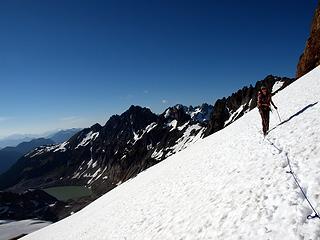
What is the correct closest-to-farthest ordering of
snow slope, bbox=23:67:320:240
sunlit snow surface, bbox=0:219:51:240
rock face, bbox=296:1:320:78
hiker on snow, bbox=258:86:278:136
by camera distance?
snow slope, bbox=23:67:320:240 → hiker on snow, bbox=258:86:278:136 → rock face, bbox=296:1:320:78 → sunlit snow surface, bbox=0:219:51:240

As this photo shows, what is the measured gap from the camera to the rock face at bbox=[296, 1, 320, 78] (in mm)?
56428

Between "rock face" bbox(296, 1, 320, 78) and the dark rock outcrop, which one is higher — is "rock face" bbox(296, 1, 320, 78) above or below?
below

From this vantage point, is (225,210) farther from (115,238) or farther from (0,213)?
(0,213)

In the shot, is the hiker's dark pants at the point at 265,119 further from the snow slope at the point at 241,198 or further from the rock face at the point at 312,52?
the rock face at the point at 312,52

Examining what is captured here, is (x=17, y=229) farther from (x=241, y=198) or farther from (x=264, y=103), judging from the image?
(x=241, y=198)

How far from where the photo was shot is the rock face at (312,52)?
5643 cm

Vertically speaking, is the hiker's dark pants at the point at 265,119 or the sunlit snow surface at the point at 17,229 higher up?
the sunlit snow surface at the point at 17,229

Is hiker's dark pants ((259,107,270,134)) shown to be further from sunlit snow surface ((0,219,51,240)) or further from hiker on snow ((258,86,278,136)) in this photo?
sunlit snow surface ((0,219,51,240))

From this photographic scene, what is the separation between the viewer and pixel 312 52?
Answer: 58031 mm

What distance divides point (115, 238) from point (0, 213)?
20981 centimetres

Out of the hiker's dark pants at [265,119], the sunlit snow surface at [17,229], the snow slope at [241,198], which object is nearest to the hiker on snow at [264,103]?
the hiker's dark pants at [265,119]

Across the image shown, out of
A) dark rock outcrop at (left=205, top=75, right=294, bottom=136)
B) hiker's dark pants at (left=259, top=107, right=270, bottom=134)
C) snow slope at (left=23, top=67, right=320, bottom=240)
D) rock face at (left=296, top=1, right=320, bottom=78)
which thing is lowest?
snow slope at (left=23, top=67, right=320, bottom=240)

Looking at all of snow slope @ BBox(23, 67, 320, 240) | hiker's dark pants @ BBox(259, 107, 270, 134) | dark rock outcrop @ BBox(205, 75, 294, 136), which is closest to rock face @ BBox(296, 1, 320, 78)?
snow slope @ BBox(23, 67, 320, 240)

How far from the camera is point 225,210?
1197 cm
